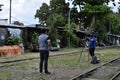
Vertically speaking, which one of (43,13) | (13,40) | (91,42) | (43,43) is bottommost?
(13,40)

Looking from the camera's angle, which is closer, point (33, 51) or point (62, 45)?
point (33, 51)

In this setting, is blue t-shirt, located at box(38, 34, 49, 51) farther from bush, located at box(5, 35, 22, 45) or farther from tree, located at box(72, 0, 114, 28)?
tree, located at box(72, 0, 114, 28)

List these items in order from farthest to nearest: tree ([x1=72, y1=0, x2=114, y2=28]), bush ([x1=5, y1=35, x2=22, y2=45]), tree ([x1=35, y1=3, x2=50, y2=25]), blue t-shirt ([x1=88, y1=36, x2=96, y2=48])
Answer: tree ([x1=35, y1=3, x2=50, y2=25]) → tree ([x1=72, y1=0, x2=114, y2=28]) → bush ([x1=5, y1=35, x2=22, y2=45]) → blue t-shirt ([x1=88, y1=36, x2=96, y2=48])

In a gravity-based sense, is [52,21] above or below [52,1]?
below

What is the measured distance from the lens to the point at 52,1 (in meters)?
80.1

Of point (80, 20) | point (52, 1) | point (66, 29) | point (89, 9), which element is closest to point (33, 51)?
point (66, 29)

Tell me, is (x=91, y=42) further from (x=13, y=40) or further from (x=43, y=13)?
(x=43, y=13)

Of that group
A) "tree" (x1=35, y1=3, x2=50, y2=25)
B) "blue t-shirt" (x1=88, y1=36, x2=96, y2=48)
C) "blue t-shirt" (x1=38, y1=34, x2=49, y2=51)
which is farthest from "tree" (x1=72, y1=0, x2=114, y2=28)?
"blue t-shirt" (x1=38, y1=34, x2=49, y2=51)

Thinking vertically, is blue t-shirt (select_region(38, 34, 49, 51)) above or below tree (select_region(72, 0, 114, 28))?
below

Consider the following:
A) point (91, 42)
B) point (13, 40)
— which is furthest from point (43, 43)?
point (13, 40)

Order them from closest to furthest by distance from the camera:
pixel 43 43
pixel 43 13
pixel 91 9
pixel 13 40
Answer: pixel 43 43 < pixel 13 40 < pixel 91 9 < pixel 43 13

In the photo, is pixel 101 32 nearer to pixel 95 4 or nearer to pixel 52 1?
pixel 95 4

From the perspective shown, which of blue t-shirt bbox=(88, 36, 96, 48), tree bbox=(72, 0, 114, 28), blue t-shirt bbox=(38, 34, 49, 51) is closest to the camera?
blue t-shirt bbox=(38, 34, 49, 51)

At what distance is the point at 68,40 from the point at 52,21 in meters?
7.75
